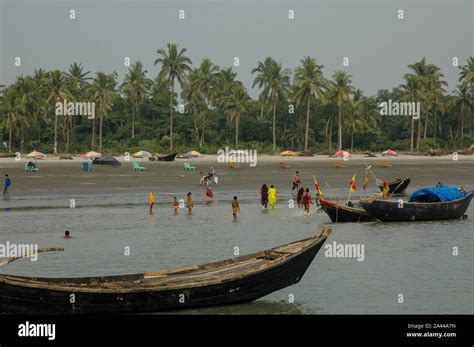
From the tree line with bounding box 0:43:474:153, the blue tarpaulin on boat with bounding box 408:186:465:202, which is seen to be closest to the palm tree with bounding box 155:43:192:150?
the tree line with bounding box 0:43:474:153

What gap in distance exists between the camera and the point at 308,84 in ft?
270

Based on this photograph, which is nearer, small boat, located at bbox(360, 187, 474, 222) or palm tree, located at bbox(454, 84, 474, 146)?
small boat, located at bbox(360, 187, 474, 222)

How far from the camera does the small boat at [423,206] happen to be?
3228 centimetres

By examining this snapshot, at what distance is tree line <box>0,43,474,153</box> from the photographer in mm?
80438

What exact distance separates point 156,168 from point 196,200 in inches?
Result: 752

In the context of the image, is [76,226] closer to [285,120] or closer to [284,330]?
[284,330]

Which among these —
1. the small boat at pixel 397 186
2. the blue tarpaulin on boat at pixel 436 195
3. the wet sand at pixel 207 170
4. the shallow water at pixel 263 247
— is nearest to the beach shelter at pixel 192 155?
the wet sand at pixel 207 170

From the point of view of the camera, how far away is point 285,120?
88.2 metres

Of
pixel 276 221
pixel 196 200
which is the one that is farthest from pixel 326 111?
pixel 276 221

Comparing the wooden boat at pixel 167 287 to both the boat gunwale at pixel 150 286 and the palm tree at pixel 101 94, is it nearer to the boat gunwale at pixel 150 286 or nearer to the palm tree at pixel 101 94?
the boat gunwale at pixel 150 286

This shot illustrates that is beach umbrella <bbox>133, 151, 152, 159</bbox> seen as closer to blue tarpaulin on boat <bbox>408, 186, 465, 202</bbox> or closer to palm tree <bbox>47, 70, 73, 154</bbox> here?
palm tree <bbox>47, 70, 73, 154</bbox>

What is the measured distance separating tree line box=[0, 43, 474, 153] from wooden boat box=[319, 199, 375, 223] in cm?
4507

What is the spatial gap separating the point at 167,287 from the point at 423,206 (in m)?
18.5

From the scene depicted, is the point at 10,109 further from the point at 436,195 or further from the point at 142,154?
the point at 436,195
